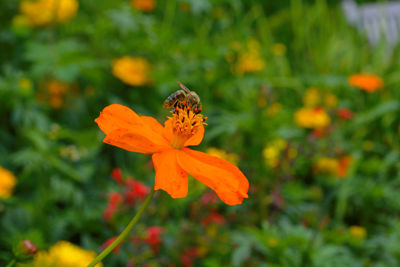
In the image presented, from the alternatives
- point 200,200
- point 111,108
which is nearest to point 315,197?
point 200,200

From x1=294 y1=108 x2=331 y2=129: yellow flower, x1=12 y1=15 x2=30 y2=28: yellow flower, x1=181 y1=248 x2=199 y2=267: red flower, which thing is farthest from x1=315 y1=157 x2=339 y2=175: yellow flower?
x1=12 y1=15 x2=30 y2=28: yellow flower

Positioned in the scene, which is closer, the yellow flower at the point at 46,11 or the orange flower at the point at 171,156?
the orange flower at the point at 171,156

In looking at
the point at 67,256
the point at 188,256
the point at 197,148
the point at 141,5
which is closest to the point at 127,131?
the point at 67,256

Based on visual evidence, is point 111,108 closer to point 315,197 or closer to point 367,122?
point 315,197

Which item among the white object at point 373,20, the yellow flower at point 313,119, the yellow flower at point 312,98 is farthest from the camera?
the white object at point 373,20

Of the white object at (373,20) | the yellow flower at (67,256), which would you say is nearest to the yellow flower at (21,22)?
the yellow flower at (67,256)

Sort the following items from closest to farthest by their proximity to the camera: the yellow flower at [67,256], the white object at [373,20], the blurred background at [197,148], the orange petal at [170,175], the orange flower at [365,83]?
the orange petal at [170,175] → the yellow flower at [67,256] → the blurred background at [197,148] → the orange flower at [365,83] → the white object at [373,20]

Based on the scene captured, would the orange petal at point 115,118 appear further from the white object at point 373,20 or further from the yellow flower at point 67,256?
the white object at point 373,20

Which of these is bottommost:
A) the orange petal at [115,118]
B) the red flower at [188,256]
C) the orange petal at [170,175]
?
the orange petal at [170,175]
